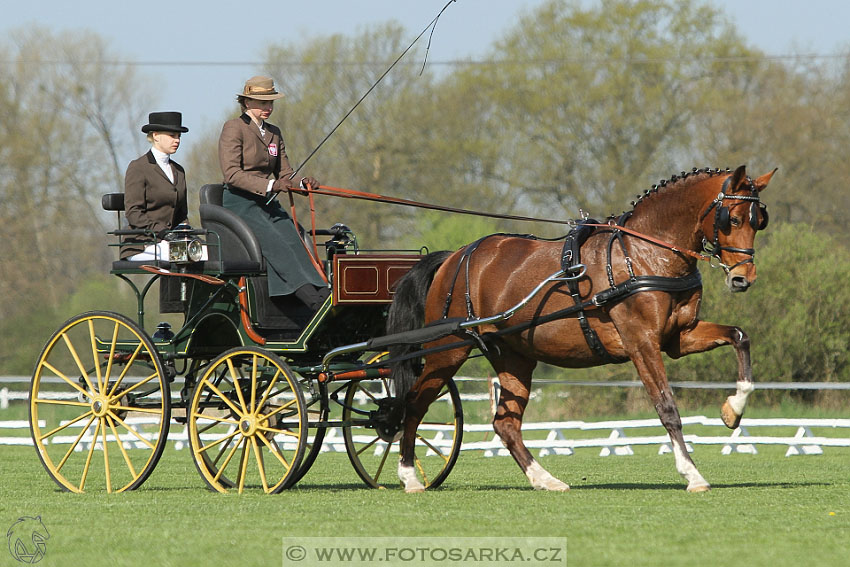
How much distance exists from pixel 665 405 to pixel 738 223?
1.20 metres

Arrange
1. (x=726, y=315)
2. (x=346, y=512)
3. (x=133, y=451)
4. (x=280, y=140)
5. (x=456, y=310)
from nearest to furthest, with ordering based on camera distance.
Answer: (x=346, y=512) → (x=456, y=310) → (x=280, y=140) → (x=133, y=451) → (x=726, y=315)

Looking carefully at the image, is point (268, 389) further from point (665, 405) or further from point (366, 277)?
Answer: point (665, 405)

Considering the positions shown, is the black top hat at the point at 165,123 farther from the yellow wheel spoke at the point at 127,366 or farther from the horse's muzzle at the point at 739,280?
the horse's muzzle at the point at 739,280

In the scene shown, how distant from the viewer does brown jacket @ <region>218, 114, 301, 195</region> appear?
9.05 m

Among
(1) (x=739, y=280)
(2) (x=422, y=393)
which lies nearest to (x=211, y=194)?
(2) (x=422, y=393)

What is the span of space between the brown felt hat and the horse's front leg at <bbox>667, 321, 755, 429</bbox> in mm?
3421

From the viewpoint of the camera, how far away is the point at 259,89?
9414 millimetres

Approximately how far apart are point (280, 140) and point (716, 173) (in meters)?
3.22

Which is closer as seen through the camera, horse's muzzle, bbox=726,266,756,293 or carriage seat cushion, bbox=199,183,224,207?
horse's muzzle, bbox=726,266,756,293

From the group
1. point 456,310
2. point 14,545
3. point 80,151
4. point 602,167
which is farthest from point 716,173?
point 80,151

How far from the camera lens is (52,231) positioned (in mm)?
32688

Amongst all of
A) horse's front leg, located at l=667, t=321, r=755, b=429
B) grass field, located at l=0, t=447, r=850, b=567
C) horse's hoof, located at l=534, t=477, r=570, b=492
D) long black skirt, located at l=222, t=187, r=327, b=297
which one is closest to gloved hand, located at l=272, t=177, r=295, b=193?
long black skirt, located at l=222, t=187, r=327, b=297

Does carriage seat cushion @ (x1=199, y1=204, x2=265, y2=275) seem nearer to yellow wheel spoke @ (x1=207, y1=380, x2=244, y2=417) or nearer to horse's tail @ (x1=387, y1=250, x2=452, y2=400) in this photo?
yellow wheel spoke @ (x1=207, y1=380, x2=244, y2=417)

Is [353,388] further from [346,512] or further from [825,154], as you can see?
[825,154]
